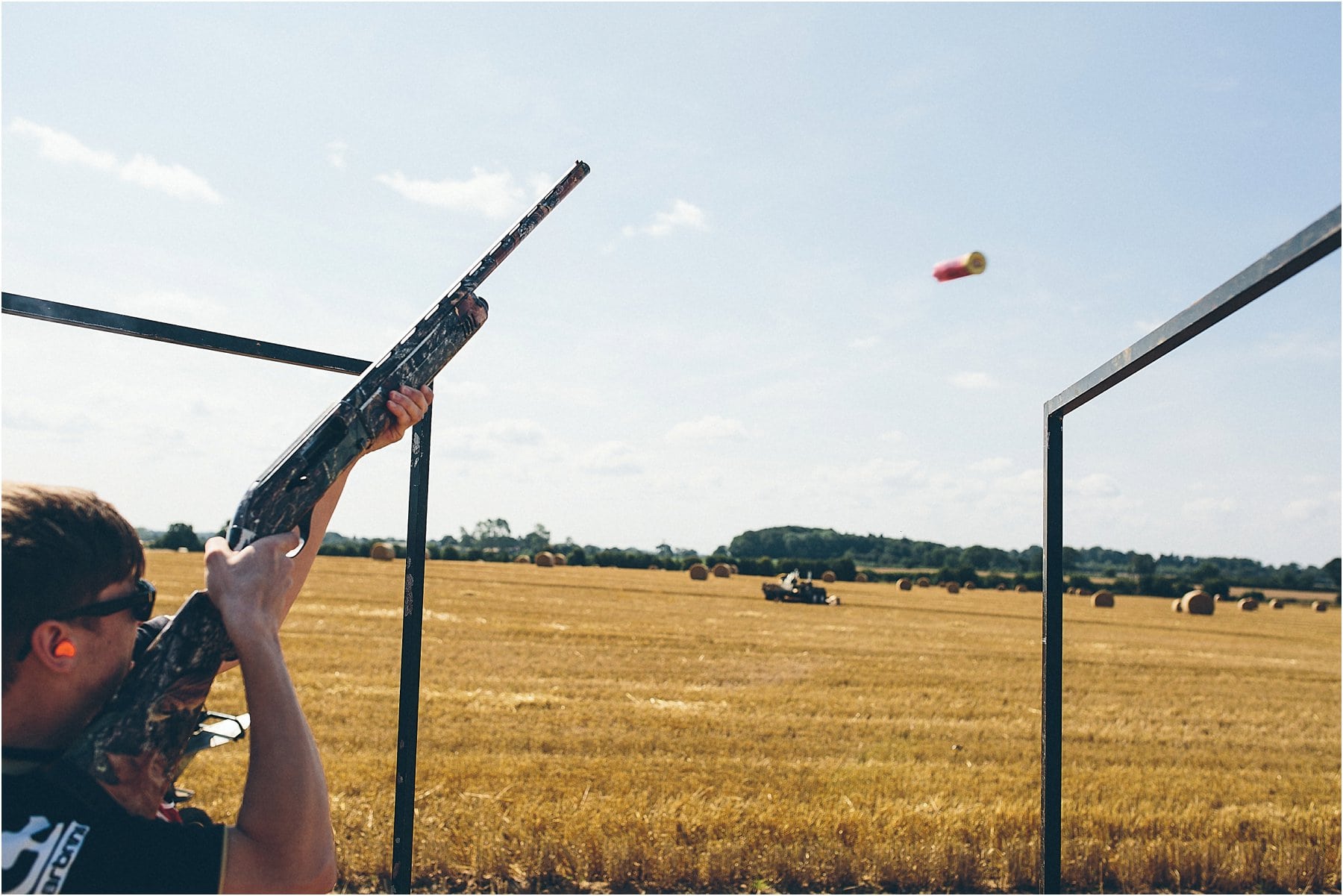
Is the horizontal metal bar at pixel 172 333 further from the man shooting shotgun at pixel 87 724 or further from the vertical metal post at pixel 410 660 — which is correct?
the man shooting shotgun at pixel 87 724

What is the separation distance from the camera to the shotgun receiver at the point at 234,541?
1.60 meters

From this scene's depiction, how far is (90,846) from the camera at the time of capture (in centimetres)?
148

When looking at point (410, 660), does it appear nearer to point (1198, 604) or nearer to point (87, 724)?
point (87, 724)

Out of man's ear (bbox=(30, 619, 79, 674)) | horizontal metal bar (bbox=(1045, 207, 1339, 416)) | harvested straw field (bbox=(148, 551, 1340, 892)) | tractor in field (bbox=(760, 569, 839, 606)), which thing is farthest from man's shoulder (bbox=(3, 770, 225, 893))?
tractor in field (bbox=(760, 569, 839, 606))

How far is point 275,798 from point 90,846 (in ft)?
0.93

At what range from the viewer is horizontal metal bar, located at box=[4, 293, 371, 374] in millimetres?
2174

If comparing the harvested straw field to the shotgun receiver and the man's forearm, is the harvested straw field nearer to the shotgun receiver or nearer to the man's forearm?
the shotgun receiver

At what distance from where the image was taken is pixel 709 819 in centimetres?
629

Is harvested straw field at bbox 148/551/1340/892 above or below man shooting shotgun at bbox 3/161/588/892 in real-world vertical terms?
below

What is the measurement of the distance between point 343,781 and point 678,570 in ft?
147

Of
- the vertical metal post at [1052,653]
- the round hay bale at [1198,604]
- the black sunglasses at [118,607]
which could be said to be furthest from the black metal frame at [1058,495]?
the round hay bale at [1198,604]

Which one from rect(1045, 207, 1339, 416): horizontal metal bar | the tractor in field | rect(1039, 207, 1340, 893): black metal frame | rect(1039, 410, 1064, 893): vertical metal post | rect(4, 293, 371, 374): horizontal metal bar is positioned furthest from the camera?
the tractor in field

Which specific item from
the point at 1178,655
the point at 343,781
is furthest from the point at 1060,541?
the point at 1178,655

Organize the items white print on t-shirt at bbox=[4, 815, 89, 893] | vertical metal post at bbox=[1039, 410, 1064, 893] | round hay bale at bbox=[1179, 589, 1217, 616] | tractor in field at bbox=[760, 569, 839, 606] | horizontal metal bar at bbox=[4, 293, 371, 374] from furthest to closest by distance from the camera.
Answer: round hay bale at bbox=[1179, 589, 1217, 616], tractor in field at bbox=[760, 569, 839, 606], vertical metal post at bbox=[1039, 410, 1064, 893], horizontal metal bar at bbox=[4, 293, 371, 374], white print on t-shirt at bbox=[4, 815, 89, 893]
